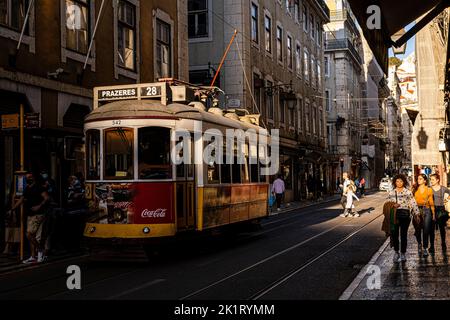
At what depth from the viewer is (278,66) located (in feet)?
128

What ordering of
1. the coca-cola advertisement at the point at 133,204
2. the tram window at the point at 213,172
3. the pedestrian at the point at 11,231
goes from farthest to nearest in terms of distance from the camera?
the pedestrian at the point at 11,231
the tram window at the point at 213,172
the coca-cola advertisement at the point at 133,204

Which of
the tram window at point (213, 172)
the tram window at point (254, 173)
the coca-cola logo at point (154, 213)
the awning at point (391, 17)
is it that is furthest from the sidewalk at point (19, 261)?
the awning at point (391, 17)

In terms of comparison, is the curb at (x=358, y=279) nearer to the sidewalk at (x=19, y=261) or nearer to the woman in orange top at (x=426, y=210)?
the woman in orange top at (x=426, y=210)

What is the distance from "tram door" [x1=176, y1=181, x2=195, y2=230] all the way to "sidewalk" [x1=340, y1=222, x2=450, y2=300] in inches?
140

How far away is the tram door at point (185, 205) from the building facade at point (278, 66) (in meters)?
16.2

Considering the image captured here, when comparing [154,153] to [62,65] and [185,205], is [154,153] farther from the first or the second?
[62,65]

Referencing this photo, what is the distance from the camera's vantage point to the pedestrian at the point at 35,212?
40.3 ft

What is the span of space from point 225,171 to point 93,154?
Answer: 3.18m

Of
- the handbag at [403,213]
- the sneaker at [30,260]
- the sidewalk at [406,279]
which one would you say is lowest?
the sidewalk at [406,279]

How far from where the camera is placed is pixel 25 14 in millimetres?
15461

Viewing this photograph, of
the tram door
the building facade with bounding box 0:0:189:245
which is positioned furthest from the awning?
the building facade with bounding box 0:0:189:245

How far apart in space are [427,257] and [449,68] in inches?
334

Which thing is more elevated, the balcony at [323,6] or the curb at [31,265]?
the balcony at [323,6]

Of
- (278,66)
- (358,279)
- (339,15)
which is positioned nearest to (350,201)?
(358,279)
